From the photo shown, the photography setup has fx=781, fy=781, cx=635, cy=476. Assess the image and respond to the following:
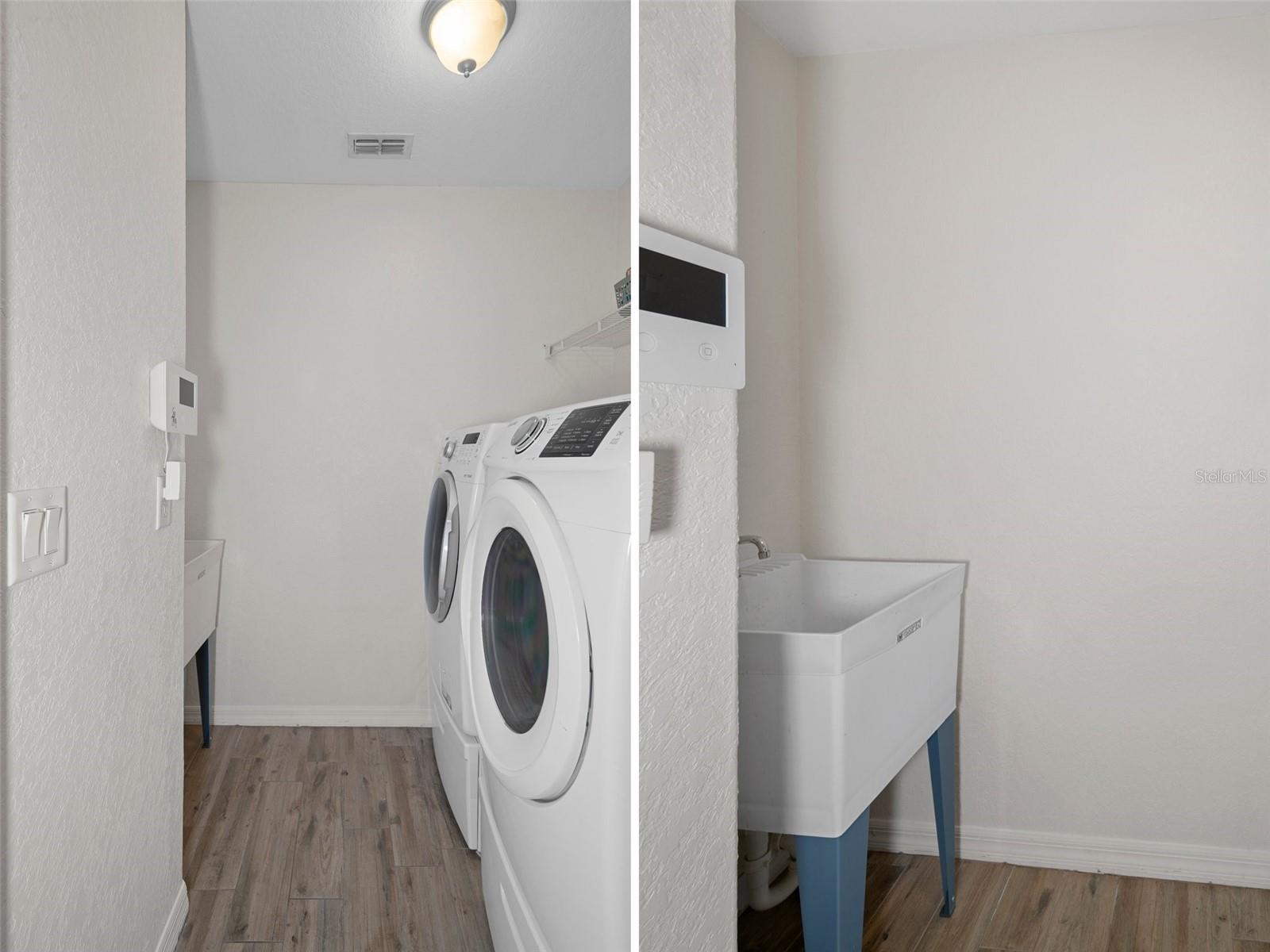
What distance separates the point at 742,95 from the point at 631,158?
0.12 m

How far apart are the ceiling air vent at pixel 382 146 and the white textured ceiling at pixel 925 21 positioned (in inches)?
13.9

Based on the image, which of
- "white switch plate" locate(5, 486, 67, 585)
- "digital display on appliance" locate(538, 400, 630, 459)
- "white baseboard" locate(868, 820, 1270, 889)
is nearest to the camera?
"white switch plate" locate(5, 486, 67, 585)

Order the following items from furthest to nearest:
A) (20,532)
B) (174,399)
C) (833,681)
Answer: (833,681)
(174,399)
(20,532)

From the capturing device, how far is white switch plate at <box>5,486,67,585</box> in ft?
1.71

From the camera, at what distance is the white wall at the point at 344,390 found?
661mm

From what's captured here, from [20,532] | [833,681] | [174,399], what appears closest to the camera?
[20,532]

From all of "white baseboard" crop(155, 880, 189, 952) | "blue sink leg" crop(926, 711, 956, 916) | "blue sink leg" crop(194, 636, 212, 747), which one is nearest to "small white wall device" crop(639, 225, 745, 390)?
"blue sink leg" crop(926, 711, 956, 916)

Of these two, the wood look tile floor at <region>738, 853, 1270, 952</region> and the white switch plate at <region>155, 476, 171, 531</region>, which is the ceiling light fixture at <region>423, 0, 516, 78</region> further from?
the wood look tile floor at <region>738, 853, 1270, 952</region>

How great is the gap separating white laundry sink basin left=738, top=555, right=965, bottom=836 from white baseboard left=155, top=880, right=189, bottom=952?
19.4 inches

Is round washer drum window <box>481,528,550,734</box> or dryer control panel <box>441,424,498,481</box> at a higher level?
dryer control panel <box>441,424,498,481</box>

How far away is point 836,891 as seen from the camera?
0.69 meters

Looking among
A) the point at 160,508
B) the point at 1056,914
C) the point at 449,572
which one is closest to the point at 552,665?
the point at 449,572

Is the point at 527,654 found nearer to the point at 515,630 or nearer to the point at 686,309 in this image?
the point at 515,630

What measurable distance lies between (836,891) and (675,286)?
0.59 m
